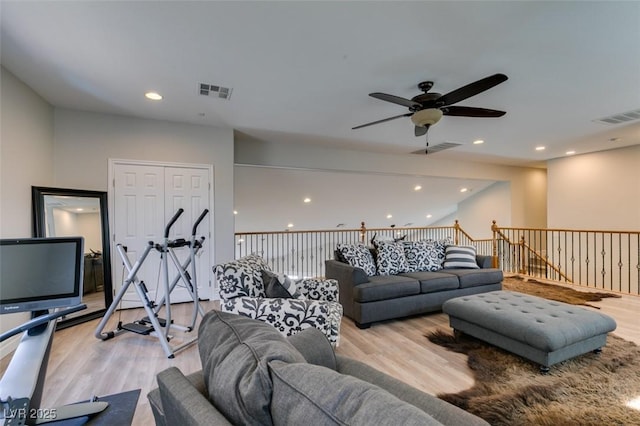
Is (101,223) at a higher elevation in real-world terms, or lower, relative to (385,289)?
higher

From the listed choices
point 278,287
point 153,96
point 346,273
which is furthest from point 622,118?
point 153,96

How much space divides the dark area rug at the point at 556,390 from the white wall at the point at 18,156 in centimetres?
399

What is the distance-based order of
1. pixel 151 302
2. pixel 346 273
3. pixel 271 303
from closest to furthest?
pixel 271 303 → pixel 151 302 → pixel 346 273

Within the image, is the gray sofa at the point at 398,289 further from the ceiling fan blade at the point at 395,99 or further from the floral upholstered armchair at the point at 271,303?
the ceiling fan blade at the point at 395,99

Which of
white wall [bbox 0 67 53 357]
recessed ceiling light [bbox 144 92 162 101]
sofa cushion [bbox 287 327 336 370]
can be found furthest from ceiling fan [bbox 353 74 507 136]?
white wall [bbox 0 67 53 357]

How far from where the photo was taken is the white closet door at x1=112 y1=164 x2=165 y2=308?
3.96 m

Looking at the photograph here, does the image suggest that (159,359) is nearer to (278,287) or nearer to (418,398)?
(278,287)

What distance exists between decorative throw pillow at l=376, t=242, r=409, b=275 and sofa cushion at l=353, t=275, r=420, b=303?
0.28m

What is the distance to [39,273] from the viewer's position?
1.49 meters

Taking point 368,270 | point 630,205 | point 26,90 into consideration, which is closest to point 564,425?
point 368,270

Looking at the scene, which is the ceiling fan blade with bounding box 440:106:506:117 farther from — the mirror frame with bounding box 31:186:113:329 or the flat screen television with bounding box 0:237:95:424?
the mirror frame with bounding box 31:186:113:329

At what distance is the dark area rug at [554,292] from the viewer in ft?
14.2

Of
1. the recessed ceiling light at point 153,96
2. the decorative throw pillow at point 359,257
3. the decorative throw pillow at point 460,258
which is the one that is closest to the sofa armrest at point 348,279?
the decorative throw pillow at point 359,257

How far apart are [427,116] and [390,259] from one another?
1943 millimetres
